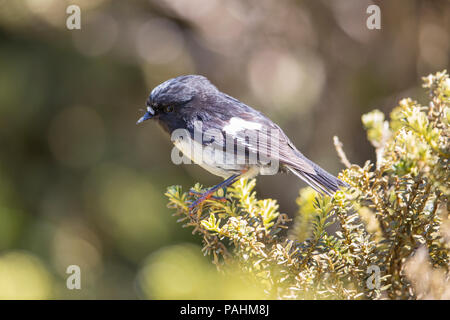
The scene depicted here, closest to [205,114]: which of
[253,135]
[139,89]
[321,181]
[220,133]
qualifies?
[220,133]

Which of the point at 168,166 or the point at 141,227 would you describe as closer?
the point at 141,227

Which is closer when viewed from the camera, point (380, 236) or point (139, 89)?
point (380, 236)

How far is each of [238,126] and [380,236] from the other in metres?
1.05

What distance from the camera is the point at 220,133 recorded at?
2.05 meters

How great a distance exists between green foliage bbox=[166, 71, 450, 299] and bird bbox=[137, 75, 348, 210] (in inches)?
25.2

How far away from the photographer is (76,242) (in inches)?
117

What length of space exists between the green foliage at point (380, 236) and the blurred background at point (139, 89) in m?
1.76

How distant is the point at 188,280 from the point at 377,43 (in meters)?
2.92

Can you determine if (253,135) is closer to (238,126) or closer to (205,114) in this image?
(238,126)

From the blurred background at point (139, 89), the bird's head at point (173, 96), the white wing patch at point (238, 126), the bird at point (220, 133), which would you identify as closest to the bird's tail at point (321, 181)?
the bird at point (220, 133)
